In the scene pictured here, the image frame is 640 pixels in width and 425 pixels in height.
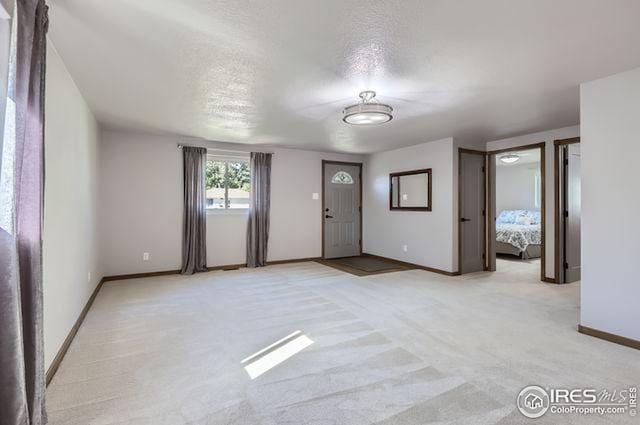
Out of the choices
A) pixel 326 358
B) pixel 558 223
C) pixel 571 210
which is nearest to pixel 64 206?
pixel 326 358

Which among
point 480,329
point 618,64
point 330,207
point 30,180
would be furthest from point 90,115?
point 618,64

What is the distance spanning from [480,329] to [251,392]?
2200 mm

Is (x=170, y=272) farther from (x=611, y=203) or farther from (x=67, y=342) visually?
(x=611, y=203)

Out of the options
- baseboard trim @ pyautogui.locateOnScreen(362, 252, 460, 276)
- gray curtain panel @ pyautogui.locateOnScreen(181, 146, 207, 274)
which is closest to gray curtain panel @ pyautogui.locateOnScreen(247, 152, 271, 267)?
gray curtain panel @ pyautogui.locateOnScreen(181, 146, 207, 274)

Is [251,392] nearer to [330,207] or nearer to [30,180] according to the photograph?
[30,180]

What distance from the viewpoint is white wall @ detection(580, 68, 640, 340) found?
2.66 m

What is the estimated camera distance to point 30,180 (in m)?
1.48

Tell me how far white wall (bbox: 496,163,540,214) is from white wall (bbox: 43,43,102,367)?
389 inches

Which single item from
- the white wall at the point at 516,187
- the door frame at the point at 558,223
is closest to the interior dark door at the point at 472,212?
the door frame at the point at 558,223

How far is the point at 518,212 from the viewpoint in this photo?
8477 millimetres

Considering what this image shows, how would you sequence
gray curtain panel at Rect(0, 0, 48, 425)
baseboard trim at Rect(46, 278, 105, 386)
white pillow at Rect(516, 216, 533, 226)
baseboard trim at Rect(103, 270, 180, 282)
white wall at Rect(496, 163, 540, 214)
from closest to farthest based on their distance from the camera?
1. gray curtain panel at Rect(0, 0, 48, 425)
2. baseboard trim at Rect(46, 278, 105, 386)
3. baseboard trim at Rect(103, 270, 180, 282)
4. white pillow at Rect(516, 216, 533, 226)
5. white wall at Rect(496, 163, 540, 214)

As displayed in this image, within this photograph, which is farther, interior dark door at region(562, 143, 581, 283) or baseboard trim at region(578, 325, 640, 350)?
interior dark door at region(562, 143, 581, 283)

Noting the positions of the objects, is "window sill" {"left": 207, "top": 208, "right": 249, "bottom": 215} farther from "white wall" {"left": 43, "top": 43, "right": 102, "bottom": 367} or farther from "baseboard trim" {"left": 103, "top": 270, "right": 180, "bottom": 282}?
"white wall" {"left": 43, "top": 43, "right": 102, "bottom": 367}

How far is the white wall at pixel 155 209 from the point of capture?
4938 mm
